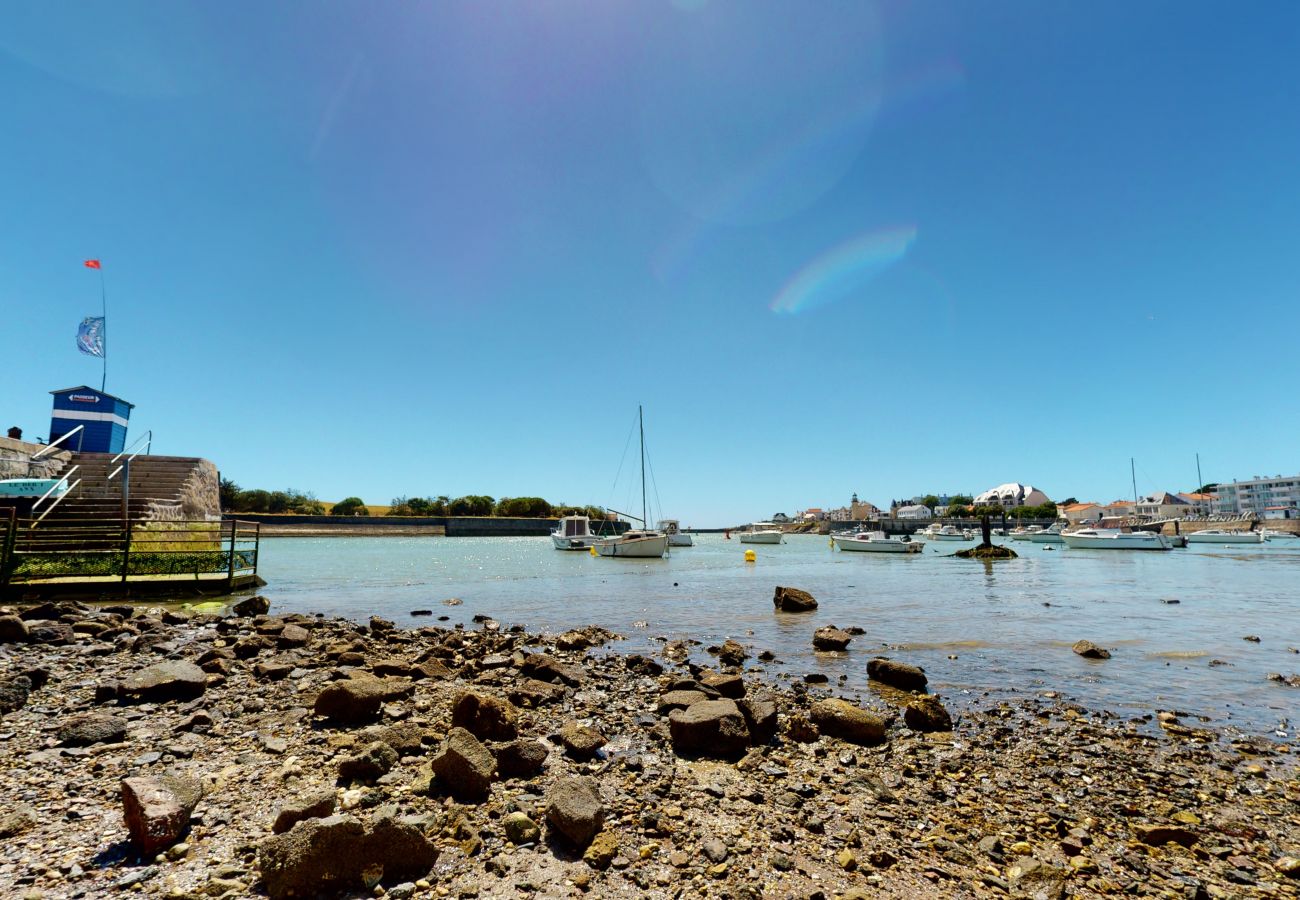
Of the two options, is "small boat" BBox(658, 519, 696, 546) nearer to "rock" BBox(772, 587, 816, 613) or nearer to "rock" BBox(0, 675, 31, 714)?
"rock" BBox(772, 587, 816, 613)

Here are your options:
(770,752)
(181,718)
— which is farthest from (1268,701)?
(181,718)

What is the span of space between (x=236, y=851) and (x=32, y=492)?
3259 centimetres

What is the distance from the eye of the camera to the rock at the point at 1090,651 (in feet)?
47.9

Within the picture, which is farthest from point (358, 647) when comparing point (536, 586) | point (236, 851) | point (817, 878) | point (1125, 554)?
point (1125, 554)

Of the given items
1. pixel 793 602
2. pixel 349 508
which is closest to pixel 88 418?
pixel 793 602

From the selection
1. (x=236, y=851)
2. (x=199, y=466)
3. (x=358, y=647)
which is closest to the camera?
(x=236, y=851)

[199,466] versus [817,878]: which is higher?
[199,466]

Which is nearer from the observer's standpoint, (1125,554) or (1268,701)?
(1268,701)

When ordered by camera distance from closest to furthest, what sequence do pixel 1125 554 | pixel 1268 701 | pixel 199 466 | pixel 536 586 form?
pixel 1268 701, pixel 536 586, pixel 199 466, pixel 1125 554

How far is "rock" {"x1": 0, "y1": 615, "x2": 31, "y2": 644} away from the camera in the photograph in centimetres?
1244

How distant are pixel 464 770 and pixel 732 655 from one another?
923 centimetres

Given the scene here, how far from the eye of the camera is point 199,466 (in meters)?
38.6

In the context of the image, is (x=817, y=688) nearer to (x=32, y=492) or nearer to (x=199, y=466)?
(x=32, y=492)

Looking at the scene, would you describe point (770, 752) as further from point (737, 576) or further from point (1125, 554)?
point (1125, 554)
